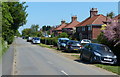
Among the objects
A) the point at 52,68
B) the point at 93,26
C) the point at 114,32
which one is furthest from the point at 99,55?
the point at 93,26

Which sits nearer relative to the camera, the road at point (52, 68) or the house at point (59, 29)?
the road at point (52, 68)

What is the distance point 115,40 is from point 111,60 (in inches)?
74.8

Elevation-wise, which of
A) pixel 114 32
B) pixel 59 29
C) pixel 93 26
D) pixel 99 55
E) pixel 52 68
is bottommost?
pixel 52 68

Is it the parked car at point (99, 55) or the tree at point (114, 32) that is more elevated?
the tree at point (114, 32)

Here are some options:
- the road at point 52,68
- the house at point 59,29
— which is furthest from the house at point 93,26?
the road at point 52,68

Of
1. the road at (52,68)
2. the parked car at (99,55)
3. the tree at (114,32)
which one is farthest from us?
the tree at (114,32)

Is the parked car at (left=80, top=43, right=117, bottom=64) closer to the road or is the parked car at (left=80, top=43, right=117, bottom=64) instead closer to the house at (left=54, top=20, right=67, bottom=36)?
the road

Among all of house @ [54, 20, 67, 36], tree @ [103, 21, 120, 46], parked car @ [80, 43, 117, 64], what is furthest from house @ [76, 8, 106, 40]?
parked car @ [80, 43, 117, 64]

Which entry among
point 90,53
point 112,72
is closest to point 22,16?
point 90,53

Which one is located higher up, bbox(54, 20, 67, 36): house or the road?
bbox(54, 20, 67, 36): house

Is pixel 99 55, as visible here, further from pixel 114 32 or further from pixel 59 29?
pixel 59 29

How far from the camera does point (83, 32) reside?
63.3 m

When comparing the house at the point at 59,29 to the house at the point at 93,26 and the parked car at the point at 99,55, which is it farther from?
the parked car at the point at 99,55

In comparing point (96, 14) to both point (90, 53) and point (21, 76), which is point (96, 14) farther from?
point (21, 76)
